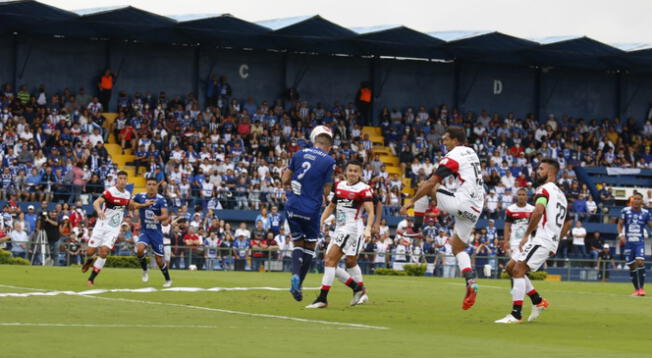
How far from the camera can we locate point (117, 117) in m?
44.4

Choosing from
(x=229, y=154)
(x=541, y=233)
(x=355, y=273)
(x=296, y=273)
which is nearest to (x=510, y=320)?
(x=541, y=233)

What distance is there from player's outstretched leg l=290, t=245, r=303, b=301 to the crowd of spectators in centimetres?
1756

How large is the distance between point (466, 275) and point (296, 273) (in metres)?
2.55

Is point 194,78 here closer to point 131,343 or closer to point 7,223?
point 7,223

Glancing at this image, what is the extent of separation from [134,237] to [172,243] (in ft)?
4.08

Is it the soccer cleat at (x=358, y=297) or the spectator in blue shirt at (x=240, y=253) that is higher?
the soccer cleat at (x=358, y=297)

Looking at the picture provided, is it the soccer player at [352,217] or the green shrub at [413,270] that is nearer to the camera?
the soccer player at [352,217]

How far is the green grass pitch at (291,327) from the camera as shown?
10586mm

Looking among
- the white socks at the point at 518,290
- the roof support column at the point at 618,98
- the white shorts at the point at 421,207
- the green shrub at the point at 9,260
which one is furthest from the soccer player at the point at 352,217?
the roof support column at the point at 618,98

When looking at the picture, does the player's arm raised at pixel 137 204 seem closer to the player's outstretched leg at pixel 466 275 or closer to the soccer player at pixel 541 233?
the player's outstretched leg at pixel 466 275

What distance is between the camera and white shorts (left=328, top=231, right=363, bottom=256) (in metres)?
17.8

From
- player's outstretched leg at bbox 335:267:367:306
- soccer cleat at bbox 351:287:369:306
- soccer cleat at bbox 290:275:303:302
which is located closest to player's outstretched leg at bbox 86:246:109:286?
player's outstretched leg at bbox 335:267:367:306

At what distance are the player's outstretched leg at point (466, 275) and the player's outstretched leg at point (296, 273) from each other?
231cm


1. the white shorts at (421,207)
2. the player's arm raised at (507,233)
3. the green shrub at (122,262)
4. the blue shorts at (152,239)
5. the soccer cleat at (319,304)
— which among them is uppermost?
the white shorts at (421,207)
